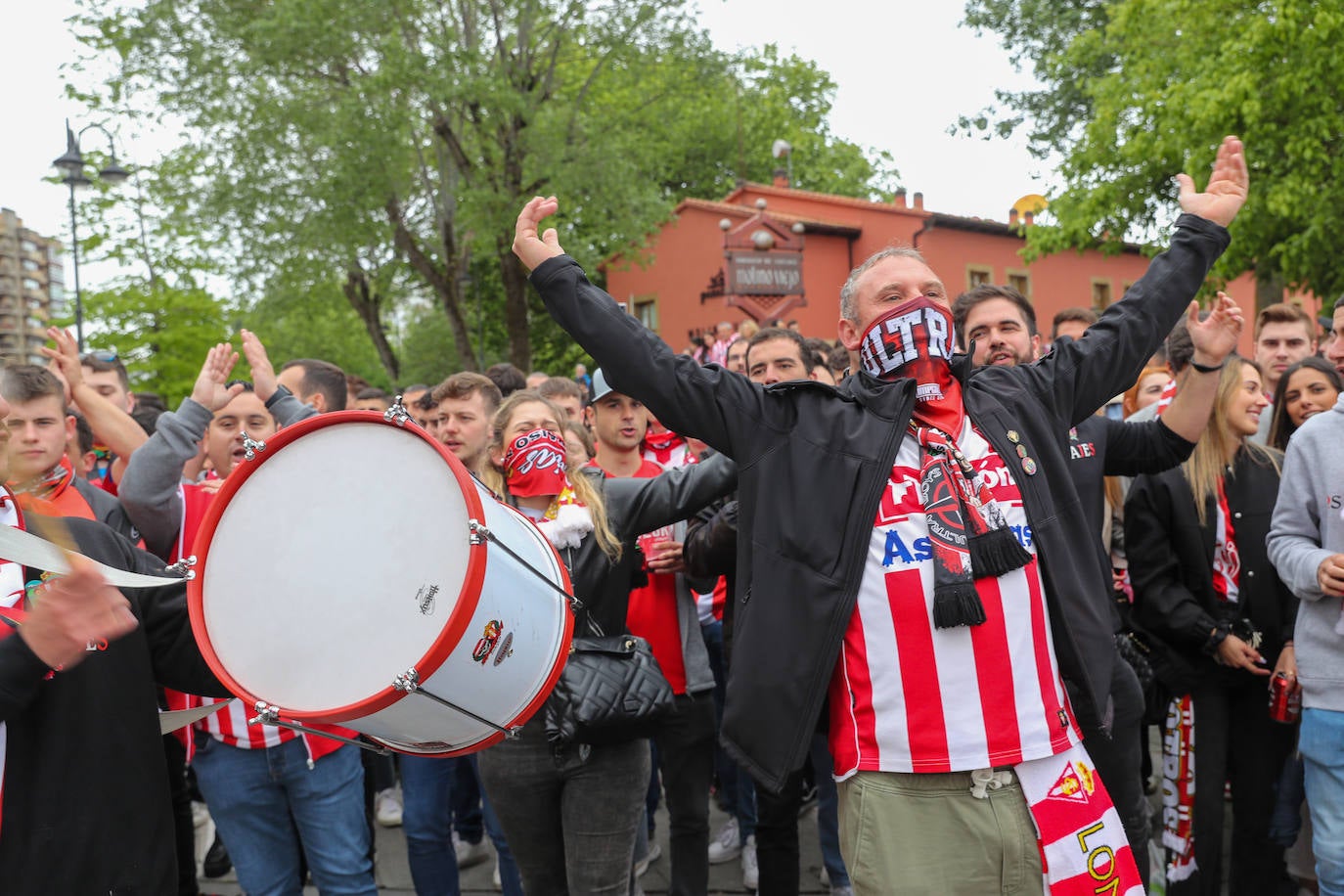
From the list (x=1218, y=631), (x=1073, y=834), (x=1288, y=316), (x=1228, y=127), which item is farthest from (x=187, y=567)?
(x=1228, y=127)

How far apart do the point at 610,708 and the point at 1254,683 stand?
7.76ft

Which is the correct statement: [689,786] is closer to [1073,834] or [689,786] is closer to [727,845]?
[727,845]

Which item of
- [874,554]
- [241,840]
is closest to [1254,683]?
[874,554]

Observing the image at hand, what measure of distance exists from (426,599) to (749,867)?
3030 millimetres

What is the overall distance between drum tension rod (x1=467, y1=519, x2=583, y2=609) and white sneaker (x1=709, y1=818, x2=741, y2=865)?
8.99ft

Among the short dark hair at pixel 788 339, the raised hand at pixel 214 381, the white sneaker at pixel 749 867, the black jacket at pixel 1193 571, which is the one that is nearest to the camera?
the raised hand at pixel 214 381

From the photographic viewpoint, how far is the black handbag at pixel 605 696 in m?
3.19

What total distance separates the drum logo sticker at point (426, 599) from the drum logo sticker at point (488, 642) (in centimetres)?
13

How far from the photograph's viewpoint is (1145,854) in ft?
12.1

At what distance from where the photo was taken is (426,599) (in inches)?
92.9

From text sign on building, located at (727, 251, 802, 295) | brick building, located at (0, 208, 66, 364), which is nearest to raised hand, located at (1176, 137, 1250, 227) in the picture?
text sign on building, located at (727, 251, 802, 295)

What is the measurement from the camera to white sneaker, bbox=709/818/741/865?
17.0 feet

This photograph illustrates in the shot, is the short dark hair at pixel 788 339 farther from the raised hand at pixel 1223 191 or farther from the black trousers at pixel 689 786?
the raised hand at pixel 1223 191

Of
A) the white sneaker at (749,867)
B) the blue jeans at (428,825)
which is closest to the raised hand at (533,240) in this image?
the blue jeans at (428,825)
